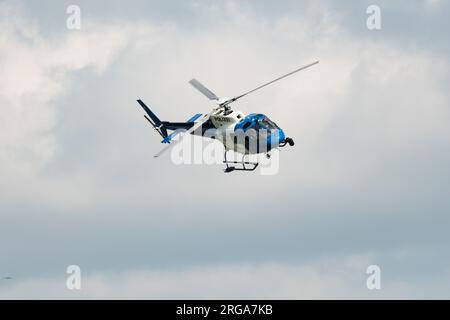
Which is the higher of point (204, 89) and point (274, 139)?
point (204, 89)

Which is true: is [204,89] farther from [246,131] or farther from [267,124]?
[267,124]

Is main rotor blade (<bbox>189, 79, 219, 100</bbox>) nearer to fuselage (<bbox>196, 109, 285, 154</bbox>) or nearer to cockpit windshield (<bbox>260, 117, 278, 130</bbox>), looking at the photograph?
fuselage (<bbox>196, 109, 285, 154</bbox>)

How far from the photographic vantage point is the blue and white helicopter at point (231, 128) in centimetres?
8056

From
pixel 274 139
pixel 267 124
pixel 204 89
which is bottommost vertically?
pixel 274 139

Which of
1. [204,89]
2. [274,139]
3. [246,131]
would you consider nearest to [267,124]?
[274,139]

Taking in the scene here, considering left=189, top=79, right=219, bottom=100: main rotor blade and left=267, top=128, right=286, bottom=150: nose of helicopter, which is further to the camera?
left=189, top=79, right=219, bottom=100: main rotor blade

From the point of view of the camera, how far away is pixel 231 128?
8369 centimetres

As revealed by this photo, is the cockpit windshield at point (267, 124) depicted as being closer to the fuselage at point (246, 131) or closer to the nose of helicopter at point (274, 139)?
the fuselage at point (246, 131)

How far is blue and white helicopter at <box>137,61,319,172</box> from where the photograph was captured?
80562mm

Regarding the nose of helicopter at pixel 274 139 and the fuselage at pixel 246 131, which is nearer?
the nose of helicopter at pixel 274 139

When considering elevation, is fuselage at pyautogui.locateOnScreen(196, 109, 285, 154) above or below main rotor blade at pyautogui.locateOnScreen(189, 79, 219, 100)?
below

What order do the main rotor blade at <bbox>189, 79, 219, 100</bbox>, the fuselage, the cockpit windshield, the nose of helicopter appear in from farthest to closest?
the main rotor blade at <bbox>189, 79, 219, 100</bbox> → the cockpit windshield → the fuselage → the nose of helicopter
